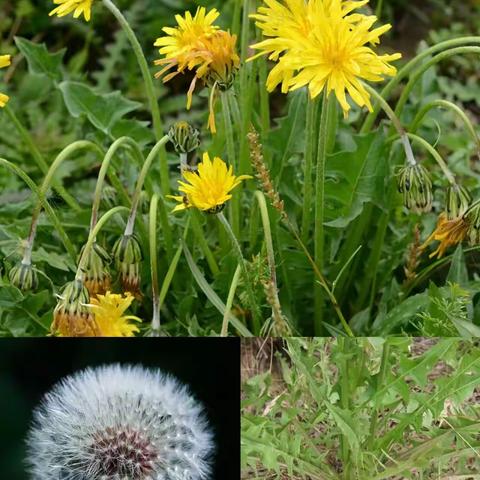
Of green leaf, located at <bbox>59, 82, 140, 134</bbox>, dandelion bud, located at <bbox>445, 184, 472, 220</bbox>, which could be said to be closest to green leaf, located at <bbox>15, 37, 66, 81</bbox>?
green leaf, located at <bbox>59, 82, 140, 134</bbox>

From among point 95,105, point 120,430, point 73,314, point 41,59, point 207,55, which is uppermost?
point 41,59

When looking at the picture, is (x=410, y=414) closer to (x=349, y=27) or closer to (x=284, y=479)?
(x=284, y=479)

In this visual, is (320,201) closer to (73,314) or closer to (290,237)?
(290,237)

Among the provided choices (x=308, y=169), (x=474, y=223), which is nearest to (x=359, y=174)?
(x=308, y=169)

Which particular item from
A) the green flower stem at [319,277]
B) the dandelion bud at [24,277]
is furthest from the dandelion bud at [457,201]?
the dandelion bud at [24,277]

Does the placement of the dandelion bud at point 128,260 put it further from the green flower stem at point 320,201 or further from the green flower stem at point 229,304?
the green flower stem at point 320,201

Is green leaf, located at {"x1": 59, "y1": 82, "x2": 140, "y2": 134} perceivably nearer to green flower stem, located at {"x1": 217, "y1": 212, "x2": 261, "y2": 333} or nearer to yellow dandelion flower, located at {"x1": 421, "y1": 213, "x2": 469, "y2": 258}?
green flower stem, located at {"x1": 217, "y1": 212, "x2": 261, "y2": 333}

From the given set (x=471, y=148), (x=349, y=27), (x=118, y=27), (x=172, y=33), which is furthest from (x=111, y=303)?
(x=118, y=27)
